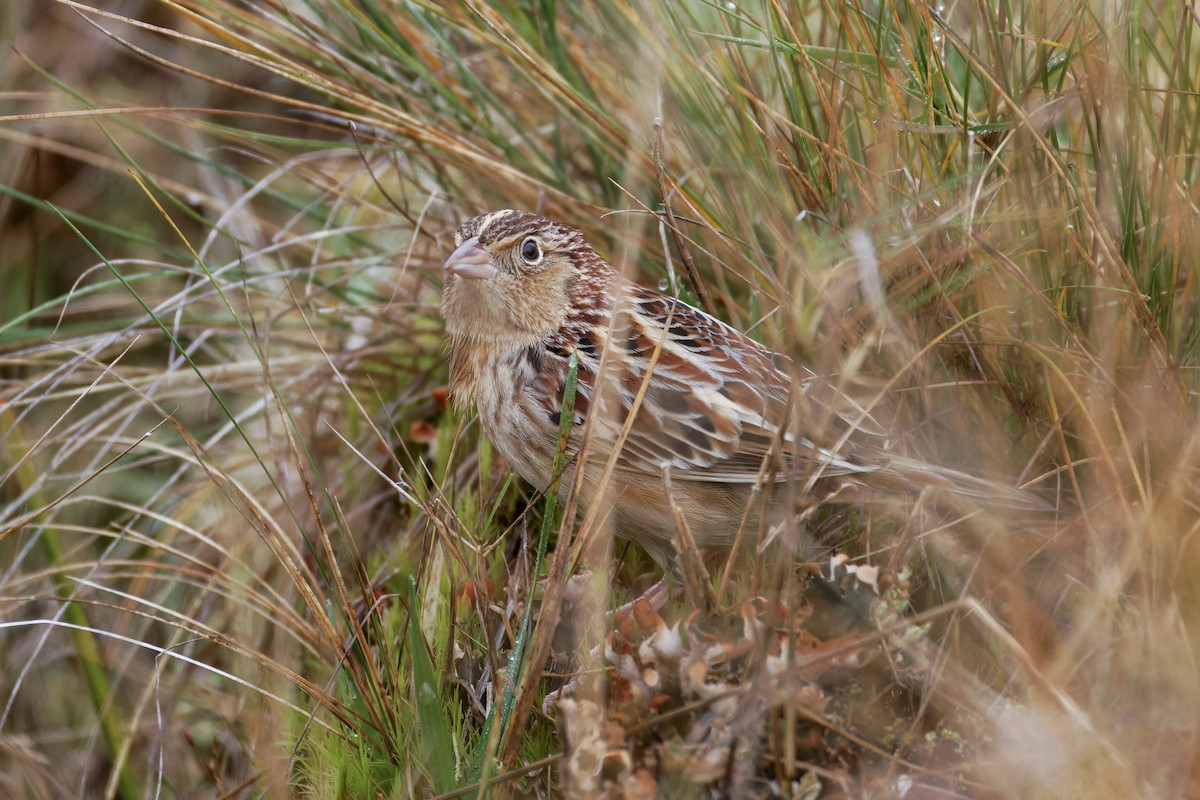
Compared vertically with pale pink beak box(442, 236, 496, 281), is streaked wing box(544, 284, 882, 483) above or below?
below

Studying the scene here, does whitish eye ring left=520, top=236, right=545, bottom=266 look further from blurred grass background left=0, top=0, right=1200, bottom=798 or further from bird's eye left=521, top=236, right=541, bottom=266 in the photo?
blurred grass background left=0, top=0, right=1200, bottom=798

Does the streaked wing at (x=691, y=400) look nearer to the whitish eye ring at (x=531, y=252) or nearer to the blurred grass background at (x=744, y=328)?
the blurred grass background at (x=744, y=328)

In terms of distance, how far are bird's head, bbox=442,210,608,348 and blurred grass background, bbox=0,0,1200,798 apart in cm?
24

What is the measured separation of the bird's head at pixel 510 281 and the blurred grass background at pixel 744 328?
245 mm

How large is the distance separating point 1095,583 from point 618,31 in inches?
81.5

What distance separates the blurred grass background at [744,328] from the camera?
7.02 ft

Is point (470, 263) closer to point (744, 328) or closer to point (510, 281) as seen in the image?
point (510, 281)

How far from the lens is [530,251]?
127 inches

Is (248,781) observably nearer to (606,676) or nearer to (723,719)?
(606,676)

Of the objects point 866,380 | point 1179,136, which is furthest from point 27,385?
point 1179,136

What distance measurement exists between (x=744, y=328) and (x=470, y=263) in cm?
87

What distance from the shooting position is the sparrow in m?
2.83

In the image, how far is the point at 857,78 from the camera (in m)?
3.12

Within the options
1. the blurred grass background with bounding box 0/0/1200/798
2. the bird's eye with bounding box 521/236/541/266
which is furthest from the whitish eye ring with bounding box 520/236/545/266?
the blurred grass background with bounding box 0/0/1200/798
